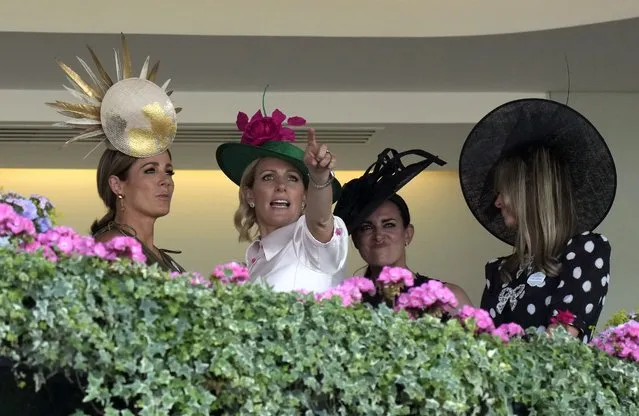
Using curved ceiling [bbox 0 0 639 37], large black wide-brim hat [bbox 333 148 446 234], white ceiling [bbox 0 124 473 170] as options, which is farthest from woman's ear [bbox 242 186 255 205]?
white ceiling [bbox 0 124 473 170]

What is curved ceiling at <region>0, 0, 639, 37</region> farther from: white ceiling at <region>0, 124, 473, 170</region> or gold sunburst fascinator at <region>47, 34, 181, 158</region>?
gold sunburst fascinator at <region>47, 34, 181, 158</region>

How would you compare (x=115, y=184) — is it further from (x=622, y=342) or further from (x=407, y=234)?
(x=622, y=342)

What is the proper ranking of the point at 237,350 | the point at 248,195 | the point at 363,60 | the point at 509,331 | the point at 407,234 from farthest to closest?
the point at 363,60 < the point at 407,234 < the point at 248,195 < the point at 509,331 < the point at 237,350

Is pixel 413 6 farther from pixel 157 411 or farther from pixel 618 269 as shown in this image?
pixel 157 411

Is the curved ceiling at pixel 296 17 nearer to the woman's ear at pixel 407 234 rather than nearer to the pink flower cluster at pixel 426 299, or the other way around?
the woman's ear at pixel 407 234

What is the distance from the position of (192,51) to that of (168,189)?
1955 millimetres

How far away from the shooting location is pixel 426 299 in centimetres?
253

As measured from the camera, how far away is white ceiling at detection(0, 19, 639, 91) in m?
5.70

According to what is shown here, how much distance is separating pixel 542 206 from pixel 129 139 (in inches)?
53.7

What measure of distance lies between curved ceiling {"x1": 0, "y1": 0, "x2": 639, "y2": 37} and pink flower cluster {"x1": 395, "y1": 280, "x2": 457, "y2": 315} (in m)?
3.30

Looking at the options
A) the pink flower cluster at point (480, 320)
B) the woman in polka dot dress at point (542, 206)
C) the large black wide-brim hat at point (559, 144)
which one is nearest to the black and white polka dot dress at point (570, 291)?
the woman in polka dot dress at point (542, 206)

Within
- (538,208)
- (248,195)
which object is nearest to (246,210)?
(248,195)

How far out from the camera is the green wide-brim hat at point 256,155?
12.5 feet

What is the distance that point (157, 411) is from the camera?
2145 mm
